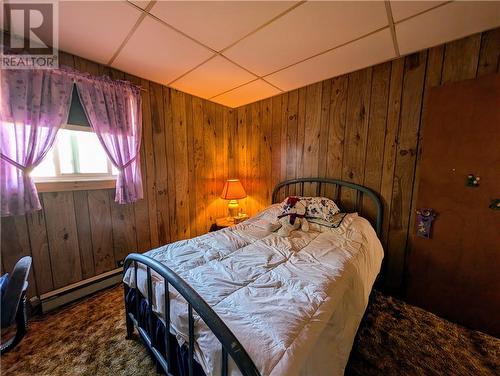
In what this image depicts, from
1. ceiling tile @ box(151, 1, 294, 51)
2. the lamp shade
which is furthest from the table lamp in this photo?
ceiling tile @ box(151, 1, 294, 51)

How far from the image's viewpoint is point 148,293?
44.4 inches

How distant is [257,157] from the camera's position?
2.97 meters

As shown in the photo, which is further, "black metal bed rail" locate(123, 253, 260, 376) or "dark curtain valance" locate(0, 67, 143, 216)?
"dark curtain valance" locate(0, 67, 143, 216)

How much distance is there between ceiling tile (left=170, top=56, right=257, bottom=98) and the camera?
195 cm

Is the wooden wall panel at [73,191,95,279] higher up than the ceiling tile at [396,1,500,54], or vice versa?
the ceiling tile at [396,1,500,54]

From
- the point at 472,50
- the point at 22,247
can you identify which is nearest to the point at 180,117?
the point at 22,247

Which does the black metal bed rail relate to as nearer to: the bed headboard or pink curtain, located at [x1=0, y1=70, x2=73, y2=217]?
pink curtain, located at [x1=0, y1=70, x2=73, y2=217]

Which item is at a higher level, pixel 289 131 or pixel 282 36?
pixel 282 36

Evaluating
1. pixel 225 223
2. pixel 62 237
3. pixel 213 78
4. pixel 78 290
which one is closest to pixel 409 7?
pixel 213 78

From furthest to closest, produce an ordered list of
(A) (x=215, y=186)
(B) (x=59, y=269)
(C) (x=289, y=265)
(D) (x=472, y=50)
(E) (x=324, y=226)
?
1. (A) (x=215, y=186)
2. (E) (x=324, y=226)
3. (B) (x=59, y=269)
4. (D) (x=472, y=50)
5. (C) (x=289, y=265)

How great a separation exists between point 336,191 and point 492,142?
1192 millimetres

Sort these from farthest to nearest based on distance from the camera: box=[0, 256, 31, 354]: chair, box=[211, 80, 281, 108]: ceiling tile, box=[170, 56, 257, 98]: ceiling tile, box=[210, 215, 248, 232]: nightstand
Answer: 1. box=[210, 215, 248, 232]: nightstand
2. box=[211, 80, 281, 108]: ceiling tile
3. box=[170, 56, 257, 98]: ceiling tile
4. box=[0, 256, 31, 354]: chair

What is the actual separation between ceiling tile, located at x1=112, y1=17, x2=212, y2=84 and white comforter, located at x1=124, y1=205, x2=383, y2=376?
5.34 ft

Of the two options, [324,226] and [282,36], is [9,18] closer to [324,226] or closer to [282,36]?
[282,36]
